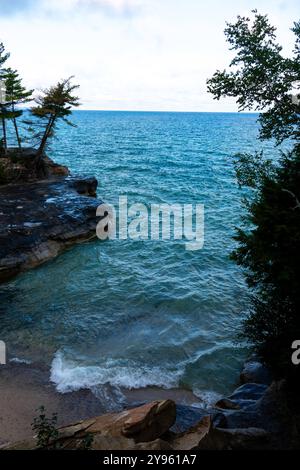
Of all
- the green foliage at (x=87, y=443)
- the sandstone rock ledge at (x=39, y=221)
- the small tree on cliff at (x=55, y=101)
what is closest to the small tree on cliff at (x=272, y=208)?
the green foliage at (x=87, y=443)

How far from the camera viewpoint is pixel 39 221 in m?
26.9

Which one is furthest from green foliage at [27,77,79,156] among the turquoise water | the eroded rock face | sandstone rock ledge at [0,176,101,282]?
the eroded rock face

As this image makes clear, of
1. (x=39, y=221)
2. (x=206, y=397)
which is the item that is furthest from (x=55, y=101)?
(x=206, y=397)

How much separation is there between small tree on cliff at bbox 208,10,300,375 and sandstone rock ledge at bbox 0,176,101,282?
54.1ft

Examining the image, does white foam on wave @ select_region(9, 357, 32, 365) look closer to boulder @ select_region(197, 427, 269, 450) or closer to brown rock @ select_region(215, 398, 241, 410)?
brown rock @ select_region(215, 398, 241, 410)

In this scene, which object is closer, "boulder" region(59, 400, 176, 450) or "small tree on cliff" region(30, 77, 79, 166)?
"boulder" region(59, 400, 176, 450)

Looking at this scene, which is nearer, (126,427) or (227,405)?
(126,427)

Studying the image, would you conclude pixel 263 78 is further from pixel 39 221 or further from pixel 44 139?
pixel 44 139

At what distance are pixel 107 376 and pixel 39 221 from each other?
1638 cm

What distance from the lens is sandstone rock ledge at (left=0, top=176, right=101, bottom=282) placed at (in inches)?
920

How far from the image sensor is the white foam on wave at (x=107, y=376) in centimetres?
1366
